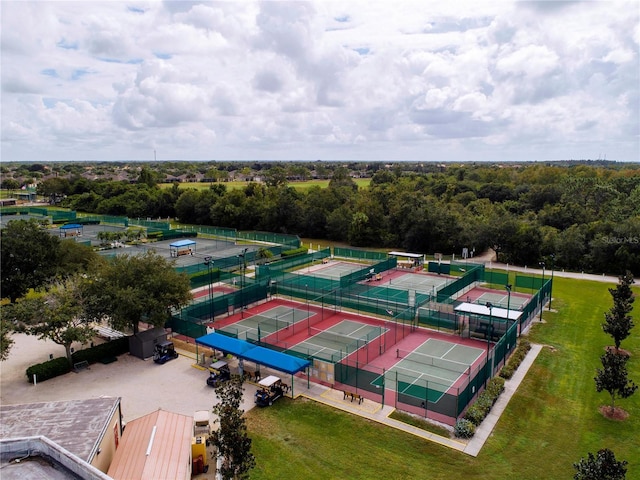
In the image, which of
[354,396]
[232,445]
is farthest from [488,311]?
[232,445]

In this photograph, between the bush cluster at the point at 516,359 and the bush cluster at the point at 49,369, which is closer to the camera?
the bush cluster at the point at 49,369

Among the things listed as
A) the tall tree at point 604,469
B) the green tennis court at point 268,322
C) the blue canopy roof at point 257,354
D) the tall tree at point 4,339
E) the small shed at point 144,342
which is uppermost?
the tall tree at point 4,339

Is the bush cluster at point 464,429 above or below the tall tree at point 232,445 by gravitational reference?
below

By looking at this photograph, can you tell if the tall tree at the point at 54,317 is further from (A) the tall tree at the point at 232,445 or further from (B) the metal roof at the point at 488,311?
(B) the metal roof at the point at 488,311

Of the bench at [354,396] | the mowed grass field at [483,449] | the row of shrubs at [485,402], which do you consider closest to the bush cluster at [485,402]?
the row of shrubs at [485,402]

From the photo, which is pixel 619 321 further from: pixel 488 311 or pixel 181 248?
pixel 181 248

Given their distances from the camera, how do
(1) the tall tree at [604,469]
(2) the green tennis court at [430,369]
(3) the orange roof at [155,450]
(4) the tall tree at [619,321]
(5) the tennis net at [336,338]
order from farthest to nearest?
(5) the tennis net at [336,338], (4) the tall tree at [619,321], (2) the green tennis court at [430,369], (3) the orange roof at [155,450], (1) the tall tree at [604,469]
